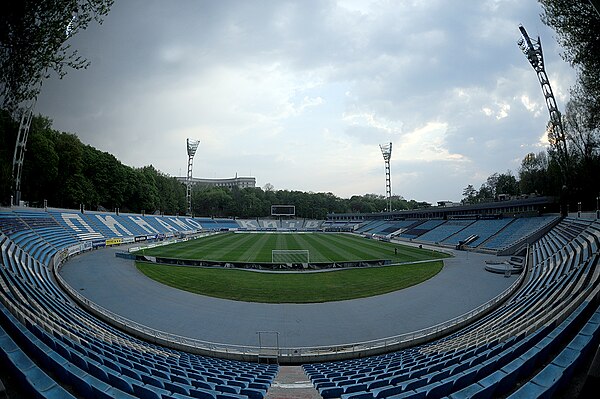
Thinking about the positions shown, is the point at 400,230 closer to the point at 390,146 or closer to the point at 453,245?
the point at 453,245

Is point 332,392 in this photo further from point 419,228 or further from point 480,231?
point 419,228

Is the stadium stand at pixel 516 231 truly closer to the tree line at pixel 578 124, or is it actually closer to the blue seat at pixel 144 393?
the tree line at pixel 578 124

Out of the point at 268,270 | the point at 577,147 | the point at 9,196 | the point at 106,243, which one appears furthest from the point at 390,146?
the point at 9,196

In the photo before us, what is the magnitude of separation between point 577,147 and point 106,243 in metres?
56.9

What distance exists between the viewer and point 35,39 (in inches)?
300

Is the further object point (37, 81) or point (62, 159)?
point (62, 159)

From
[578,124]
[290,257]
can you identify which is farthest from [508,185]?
[290,257]

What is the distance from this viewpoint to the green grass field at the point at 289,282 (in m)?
19.8

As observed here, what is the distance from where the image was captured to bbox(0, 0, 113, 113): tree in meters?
7.00

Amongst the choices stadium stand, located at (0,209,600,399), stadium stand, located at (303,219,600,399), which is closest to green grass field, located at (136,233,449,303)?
stadium stand, located at (0,209,600,399)

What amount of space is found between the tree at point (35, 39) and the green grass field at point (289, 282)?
14.7 meters

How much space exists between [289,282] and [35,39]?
19947mm

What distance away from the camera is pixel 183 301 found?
1827 cm

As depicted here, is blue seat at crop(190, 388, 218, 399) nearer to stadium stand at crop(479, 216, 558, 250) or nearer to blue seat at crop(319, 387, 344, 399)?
blue seat at crop(319, 387, 344, 399)
